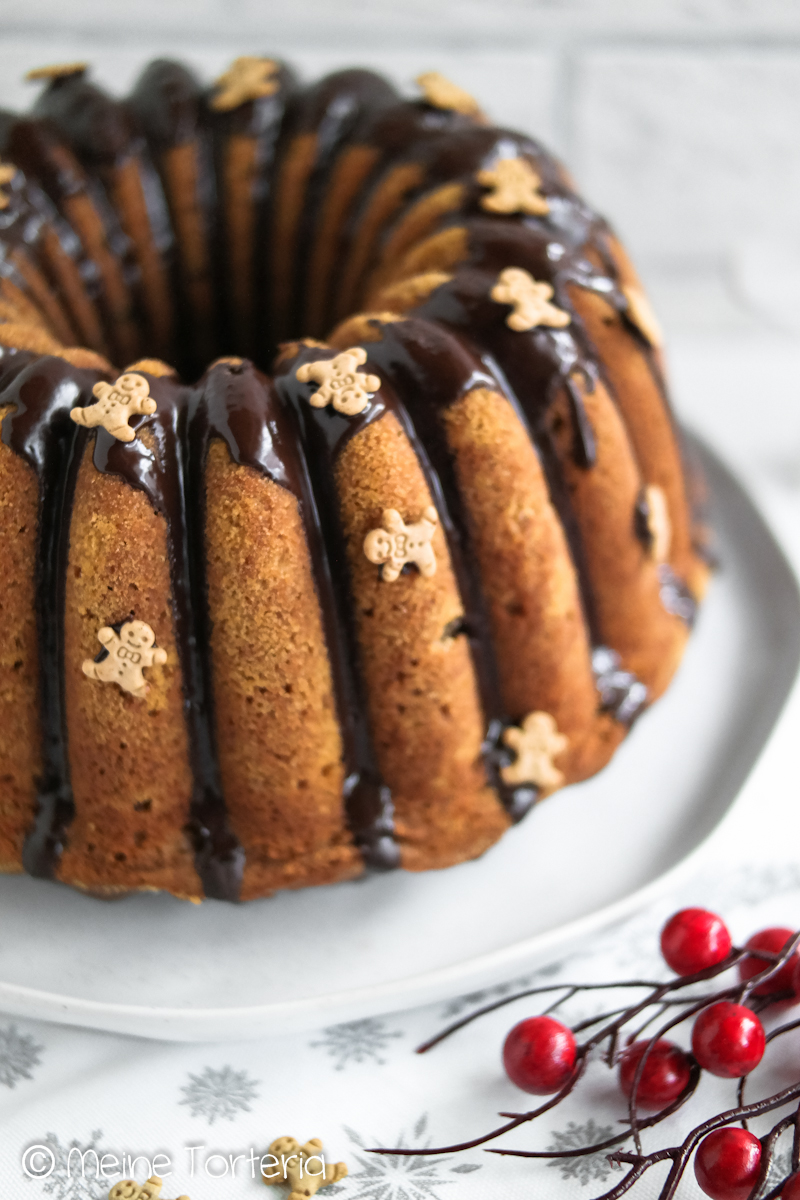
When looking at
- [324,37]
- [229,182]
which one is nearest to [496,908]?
[229,182]

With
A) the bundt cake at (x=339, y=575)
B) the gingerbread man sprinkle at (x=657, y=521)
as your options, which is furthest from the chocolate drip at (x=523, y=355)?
the gingerbread man sprinkle at (x=657, y=521)

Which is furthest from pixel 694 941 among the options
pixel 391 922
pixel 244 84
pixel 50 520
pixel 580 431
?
pixel 244 84

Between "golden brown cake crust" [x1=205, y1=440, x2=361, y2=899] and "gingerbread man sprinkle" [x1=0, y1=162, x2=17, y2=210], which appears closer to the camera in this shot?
"golden brown cake crust" [x1=205, y1=440, x2=361, y2=899]

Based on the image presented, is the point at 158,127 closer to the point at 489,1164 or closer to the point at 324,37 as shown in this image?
the point at 324,37

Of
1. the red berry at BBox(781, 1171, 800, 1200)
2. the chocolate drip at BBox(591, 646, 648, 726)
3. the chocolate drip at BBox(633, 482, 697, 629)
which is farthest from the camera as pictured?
the chocolate drip at BBox(633, 482, 697, 629)

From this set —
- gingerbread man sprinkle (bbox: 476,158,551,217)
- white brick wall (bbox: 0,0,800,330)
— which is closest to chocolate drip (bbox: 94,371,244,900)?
gingerbread man sprinkle (bbox: 476,158,551,217)

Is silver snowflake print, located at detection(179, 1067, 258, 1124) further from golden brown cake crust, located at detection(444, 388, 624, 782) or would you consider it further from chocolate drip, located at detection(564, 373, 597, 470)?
chocolate drip, located at detection(564, 373, 597, 470)
